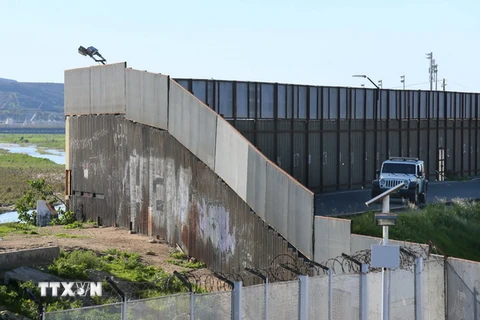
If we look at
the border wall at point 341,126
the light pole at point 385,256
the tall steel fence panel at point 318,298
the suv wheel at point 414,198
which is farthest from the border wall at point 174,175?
the suv wheel at point 414,198

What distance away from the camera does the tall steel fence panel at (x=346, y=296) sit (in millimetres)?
16766

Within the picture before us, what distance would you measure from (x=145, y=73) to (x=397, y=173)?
12.0 meters

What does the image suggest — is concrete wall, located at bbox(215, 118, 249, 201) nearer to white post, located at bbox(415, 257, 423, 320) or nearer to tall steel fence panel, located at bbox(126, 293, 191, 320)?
white post, located at bbox(415, 257, 423, 320)

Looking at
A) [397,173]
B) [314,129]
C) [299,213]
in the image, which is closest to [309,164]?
[314,129]

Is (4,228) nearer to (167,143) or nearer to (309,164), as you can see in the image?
(167,143)

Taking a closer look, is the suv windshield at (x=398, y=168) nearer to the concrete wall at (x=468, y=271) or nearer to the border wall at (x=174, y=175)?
the border wall at (x=174, y=175)

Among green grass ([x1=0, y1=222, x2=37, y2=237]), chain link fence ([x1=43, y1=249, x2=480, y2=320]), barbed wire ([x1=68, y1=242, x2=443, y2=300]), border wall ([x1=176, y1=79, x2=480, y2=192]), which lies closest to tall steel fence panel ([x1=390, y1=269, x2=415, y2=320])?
chain link fence ([x1=43, y1=249, x2=480, y2=320])

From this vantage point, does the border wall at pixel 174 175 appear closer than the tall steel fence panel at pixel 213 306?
No

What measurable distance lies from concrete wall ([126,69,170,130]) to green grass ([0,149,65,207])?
40087 mm

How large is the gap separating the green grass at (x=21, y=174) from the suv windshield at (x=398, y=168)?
44.3 metres

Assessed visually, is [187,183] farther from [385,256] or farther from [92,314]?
[92,314]

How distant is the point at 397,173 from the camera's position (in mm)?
37406

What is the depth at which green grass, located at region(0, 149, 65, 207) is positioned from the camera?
269 ft

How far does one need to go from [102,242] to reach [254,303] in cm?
1863
